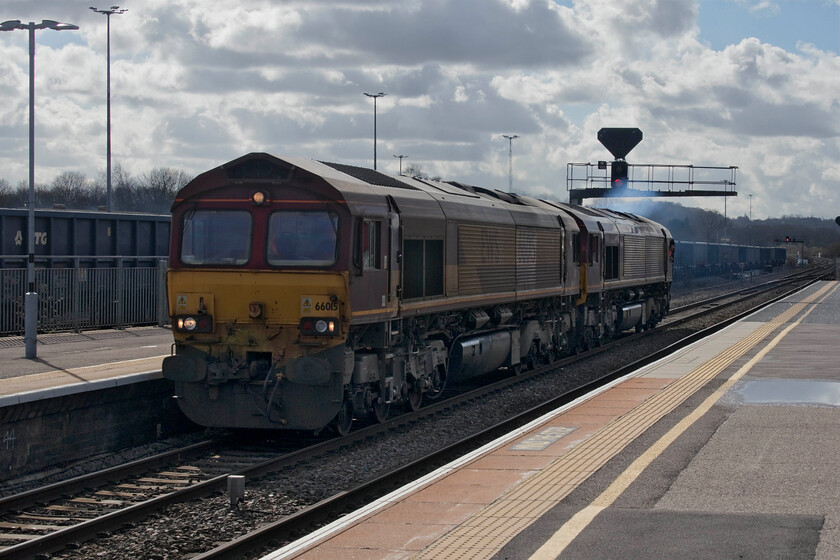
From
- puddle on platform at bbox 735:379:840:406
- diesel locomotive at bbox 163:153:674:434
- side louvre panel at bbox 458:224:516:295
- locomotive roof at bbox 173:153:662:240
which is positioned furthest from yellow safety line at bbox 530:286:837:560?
locomotive roof at bbox 173:153:662:240

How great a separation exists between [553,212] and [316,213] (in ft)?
34.0

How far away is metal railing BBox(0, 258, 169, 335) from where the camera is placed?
23469 mm

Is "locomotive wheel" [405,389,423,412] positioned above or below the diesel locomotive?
below

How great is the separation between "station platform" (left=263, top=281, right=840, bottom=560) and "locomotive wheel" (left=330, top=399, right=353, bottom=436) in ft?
7.90

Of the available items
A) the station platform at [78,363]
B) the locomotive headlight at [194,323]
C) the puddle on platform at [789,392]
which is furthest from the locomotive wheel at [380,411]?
the puddle on platform at [789,392]

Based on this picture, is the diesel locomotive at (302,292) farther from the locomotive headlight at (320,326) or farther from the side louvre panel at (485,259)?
the side louvre panel at (485,259)

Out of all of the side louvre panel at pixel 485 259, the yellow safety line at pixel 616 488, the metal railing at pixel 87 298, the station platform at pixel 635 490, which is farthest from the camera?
the metal railing at pixel 87 298

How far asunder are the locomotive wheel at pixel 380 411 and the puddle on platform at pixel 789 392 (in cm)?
511

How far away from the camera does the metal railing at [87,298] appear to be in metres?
23.5

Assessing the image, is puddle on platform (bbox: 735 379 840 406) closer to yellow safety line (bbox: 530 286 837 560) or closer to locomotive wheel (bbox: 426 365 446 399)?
yellow safety line (bbox: 530 286 837 560)

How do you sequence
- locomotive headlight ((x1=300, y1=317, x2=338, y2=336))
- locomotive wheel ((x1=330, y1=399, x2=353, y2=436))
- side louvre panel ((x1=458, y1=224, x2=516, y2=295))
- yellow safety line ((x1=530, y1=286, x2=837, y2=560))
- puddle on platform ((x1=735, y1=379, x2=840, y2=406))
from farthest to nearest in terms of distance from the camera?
side louvre panel ((x1=458, y1=224, x2=516, y2=295)) → puddle on platform ((x1=735, y1=379, x2=840, y2=406)) → locomotive wheel ((x1=330, y1=399, x2=353, y2=436)) → locomotive headlight ((x1=300, y1=317, x2=338, y2=336)) → yellow safety line ((x1=530, y1=286, x2=837, y2=560))

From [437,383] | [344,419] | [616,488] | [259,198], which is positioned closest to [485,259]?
[437,383]

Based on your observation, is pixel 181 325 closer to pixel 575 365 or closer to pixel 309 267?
pixel 309 267

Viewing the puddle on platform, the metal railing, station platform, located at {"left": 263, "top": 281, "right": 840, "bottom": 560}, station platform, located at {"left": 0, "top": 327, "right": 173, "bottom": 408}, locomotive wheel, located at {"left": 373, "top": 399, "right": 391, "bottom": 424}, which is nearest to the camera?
station platform, located at {"left": 263, "top": 281, "right": 840, "bottom": 560}
